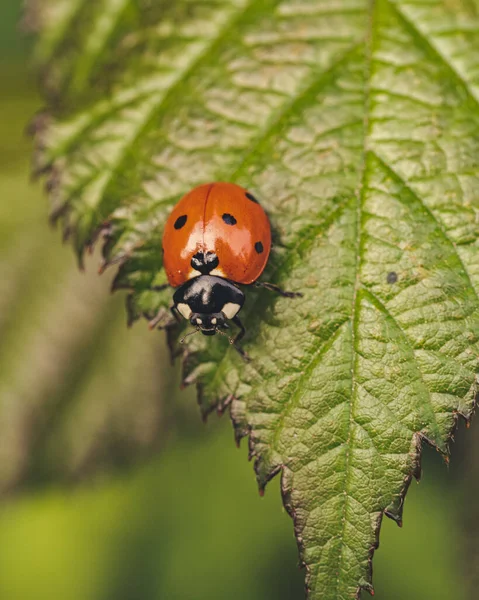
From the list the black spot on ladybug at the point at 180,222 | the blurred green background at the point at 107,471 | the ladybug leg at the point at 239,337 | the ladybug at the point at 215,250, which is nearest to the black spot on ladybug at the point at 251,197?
the ladybug at the point at 215,250

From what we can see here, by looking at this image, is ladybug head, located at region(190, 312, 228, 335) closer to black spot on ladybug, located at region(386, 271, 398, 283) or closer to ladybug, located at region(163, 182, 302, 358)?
ladybug, located at region(163, 182, 302, 358)

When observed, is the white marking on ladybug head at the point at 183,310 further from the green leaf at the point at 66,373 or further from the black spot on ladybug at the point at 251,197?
the green leaf at the point at 66,373

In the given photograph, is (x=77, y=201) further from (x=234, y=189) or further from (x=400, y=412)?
(x=400, y=412)

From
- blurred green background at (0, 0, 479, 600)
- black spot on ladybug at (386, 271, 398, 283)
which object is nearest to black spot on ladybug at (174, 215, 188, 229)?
black spot on ladybug at (386, 271, 398, 283)

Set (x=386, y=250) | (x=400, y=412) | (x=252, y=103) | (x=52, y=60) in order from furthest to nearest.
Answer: (x=52, y=60), (x=252, y=103), (x=386, y=250), (x=400, y=412)

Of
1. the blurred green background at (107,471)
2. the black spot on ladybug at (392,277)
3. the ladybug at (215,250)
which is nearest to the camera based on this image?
the black spot on ladybug at (392,277)

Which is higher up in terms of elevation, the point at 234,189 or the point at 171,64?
the point at 171,64

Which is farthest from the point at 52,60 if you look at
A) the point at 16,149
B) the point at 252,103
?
the point at 16,149

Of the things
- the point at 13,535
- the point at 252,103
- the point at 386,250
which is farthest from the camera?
the point at 13,535
